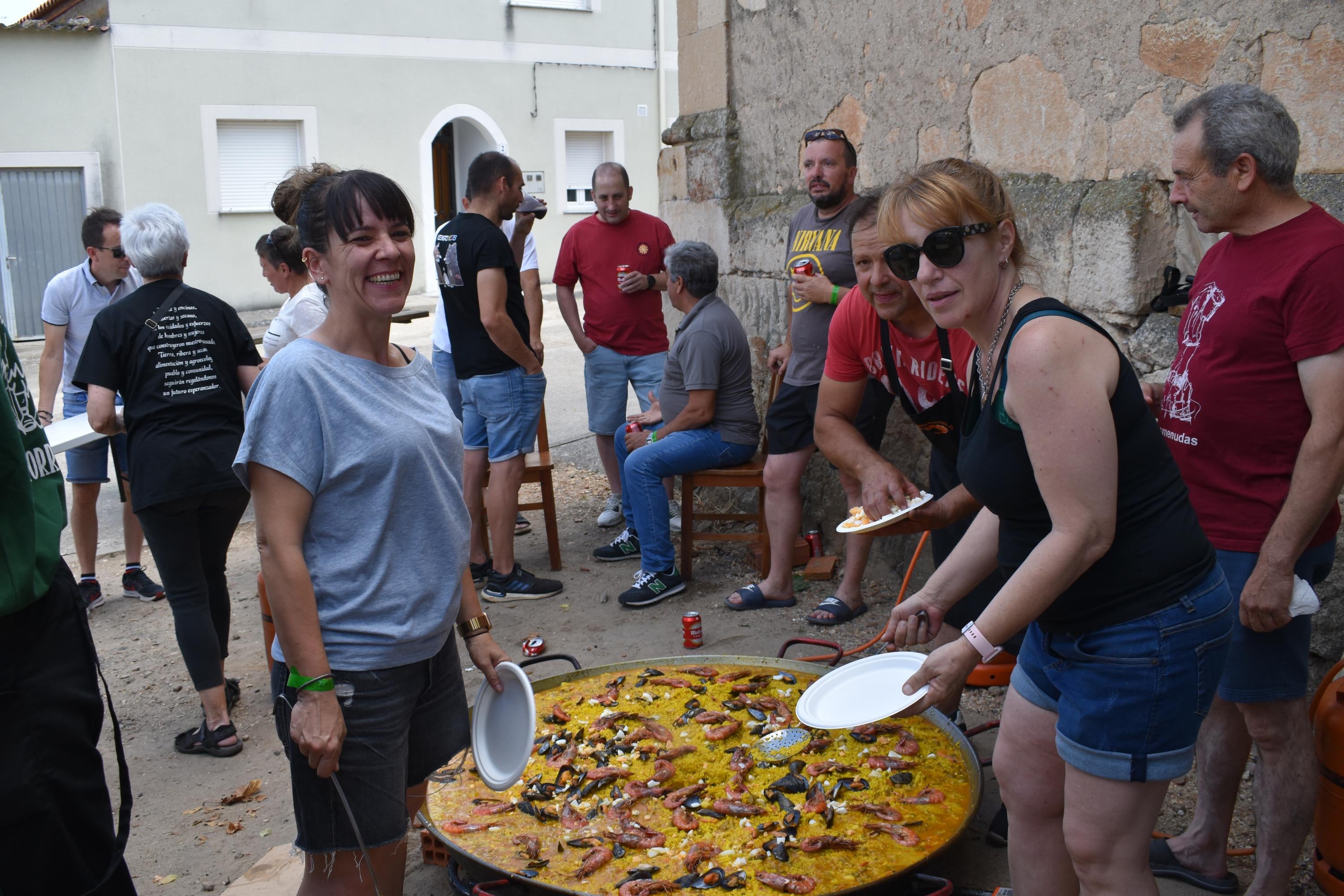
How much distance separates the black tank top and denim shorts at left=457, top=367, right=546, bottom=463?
3861mm

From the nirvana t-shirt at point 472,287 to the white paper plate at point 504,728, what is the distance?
309cm

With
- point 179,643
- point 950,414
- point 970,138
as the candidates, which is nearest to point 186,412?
point 179,643

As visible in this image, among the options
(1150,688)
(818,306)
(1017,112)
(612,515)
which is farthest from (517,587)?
(1150,688)

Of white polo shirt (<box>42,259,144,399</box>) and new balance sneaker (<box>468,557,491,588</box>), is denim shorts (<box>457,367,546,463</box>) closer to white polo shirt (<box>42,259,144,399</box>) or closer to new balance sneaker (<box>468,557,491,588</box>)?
new balance sneaker (<box>468,557,491,588</box>)

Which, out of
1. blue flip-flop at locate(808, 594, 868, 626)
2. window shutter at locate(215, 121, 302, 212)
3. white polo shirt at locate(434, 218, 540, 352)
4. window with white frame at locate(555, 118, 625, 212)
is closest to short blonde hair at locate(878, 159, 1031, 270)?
blue flip-flop at locate(808, 594, 868, 626)

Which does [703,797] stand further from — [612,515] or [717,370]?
[612,515]

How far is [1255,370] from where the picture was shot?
2660mm

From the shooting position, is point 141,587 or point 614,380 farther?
point 614,380

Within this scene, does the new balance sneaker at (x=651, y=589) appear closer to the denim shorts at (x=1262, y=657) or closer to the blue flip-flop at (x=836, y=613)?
the blue flip-flop at (x=836, y=613)

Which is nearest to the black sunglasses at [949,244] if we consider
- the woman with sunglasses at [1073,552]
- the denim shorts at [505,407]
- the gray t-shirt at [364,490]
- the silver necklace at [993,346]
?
the woman with sunglasses at [1073,552]

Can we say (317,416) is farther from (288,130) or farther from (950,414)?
(288,130)

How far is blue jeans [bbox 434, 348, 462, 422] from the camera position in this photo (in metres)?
6.21

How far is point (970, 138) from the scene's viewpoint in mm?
5035

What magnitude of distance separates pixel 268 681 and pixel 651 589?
1.90m
